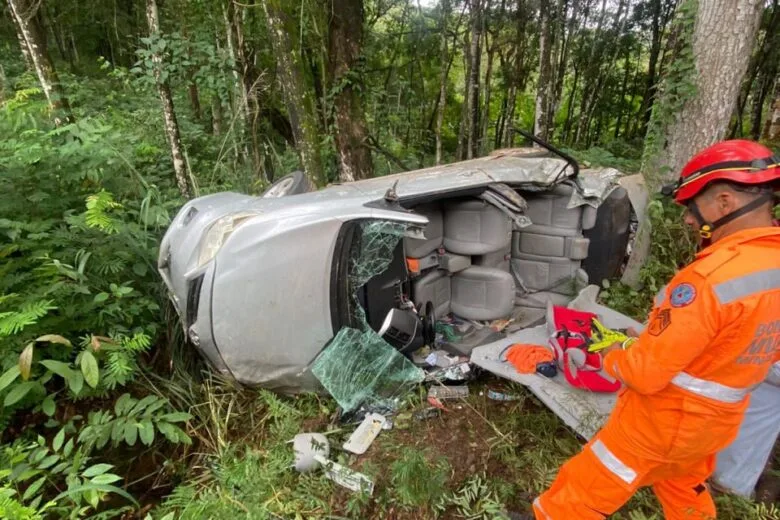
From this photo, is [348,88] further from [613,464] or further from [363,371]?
[613,464]

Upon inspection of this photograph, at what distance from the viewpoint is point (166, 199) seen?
420cm

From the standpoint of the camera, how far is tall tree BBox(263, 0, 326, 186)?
13.3ft

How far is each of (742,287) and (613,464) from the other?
2.39ft

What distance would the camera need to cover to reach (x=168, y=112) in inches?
177

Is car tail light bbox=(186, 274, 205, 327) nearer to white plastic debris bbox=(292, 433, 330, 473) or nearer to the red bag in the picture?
white plastic debris bbox=(292, 433, 330, 473)

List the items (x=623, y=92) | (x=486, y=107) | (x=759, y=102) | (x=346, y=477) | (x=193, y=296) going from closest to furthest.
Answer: (x=346, y=477) < (x=193, y=296) < (x=759, y=102) < (x=486, y=107) < (x=623, y=92)

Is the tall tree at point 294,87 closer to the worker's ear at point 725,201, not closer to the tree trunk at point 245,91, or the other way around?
the tree trunk at point 245,91

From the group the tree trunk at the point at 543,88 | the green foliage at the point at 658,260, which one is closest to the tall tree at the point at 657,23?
the tree trunk at the point at 543,88

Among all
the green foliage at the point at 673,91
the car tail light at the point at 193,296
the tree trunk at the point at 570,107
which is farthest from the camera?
the tree trunk at the point at 570,107

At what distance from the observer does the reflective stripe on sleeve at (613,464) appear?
144cm

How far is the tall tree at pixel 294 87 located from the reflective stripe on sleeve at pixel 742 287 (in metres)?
3.83

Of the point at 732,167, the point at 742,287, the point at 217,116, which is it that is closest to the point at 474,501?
the point at 742,287

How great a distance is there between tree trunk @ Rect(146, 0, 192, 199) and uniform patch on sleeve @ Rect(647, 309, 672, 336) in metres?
4.68

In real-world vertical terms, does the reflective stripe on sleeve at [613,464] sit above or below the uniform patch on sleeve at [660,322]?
A: below
